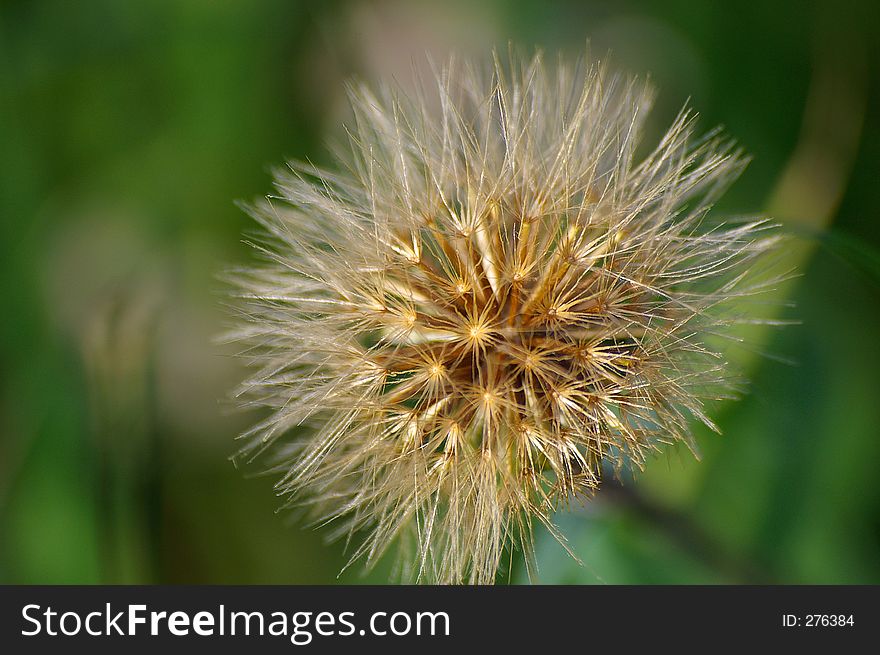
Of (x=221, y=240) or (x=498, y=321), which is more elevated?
(x=221, y=240)

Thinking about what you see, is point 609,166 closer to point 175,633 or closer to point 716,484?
point 716,484

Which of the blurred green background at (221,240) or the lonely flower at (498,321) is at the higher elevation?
the blurred green background at (221,240)

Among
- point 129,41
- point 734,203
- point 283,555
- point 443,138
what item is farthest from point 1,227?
point 734,203

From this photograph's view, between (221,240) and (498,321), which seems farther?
(221,240)

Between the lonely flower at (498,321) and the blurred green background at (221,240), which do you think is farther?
the blurred green background at (221,240)

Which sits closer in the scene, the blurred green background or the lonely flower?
the lonely flower
